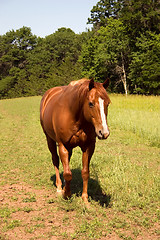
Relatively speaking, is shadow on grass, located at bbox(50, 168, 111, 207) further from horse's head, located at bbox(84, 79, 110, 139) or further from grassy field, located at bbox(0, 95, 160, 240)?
horse's head, located at bbox(84, 79, 110, 139)

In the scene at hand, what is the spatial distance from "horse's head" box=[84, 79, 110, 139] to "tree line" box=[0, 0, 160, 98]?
98.6 ft

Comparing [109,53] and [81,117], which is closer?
[81,117]

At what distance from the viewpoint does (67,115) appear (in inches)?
164

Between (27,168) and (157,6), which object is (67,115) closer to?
(27,168)

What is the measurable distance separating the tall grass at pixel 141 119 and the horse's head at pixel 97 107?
6173 millimetres

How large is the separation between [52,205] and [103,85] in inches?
90.3

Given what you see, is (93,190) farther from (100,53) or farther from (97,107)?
(100,53)

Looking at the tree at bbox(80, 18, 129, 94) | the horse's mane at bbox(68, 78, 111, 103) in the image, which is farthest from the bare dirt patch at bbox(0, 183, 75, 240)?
the tree at bbox(80, 18, 129, 94)

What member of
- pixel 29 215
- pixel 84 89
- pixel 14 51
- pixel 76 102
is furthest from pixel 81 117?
pixel 14 51

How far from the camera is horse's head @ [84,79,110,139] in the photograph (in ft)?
11.2

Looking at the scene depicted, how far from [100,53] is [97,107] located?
3709 cm

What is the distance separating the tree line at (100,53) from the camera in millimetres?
33413

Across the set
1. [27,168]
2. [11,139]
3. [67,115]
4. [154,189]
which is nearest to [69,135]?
[67,115]

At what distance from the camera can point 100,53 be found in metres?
39.1
